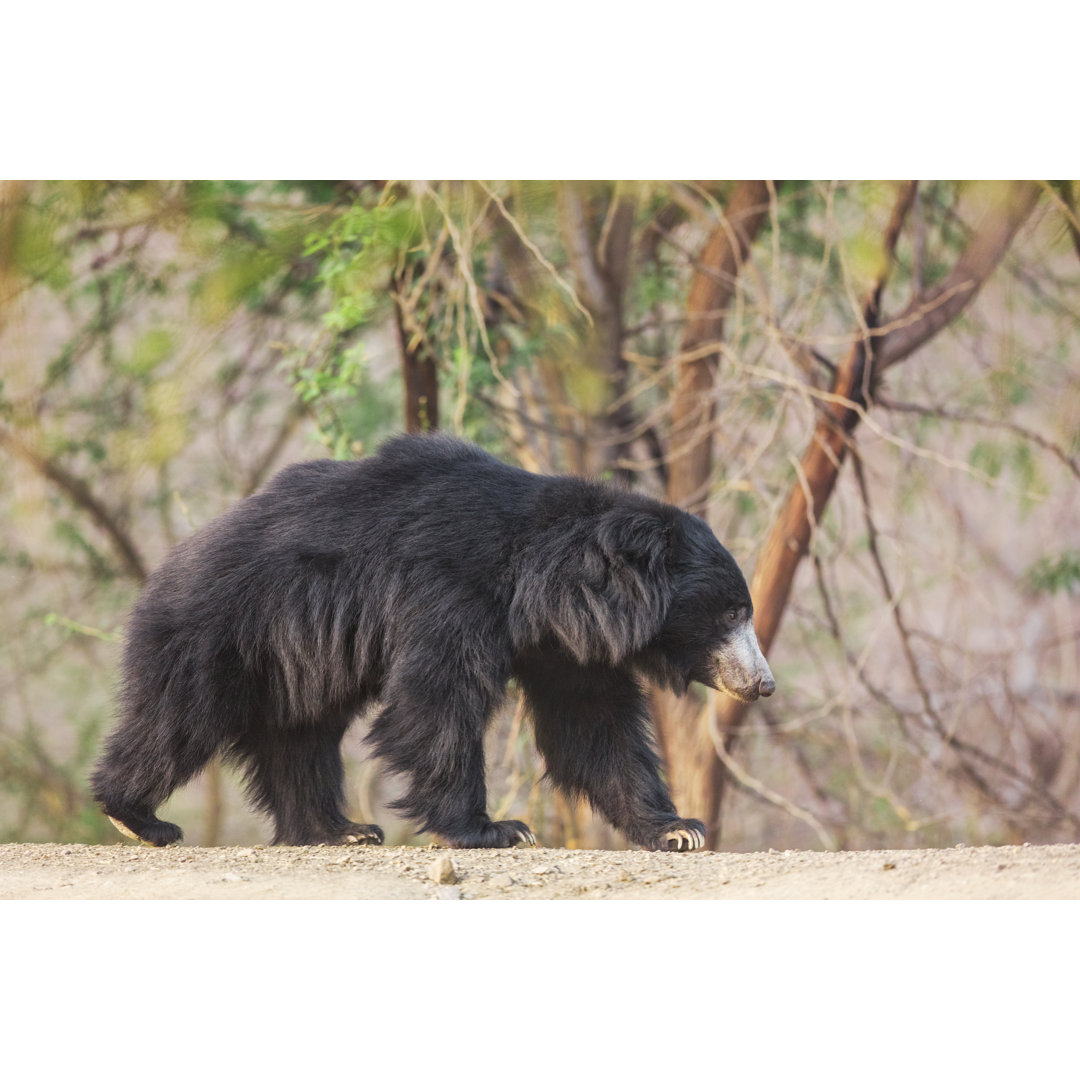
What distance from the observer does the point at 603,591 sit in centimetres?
358

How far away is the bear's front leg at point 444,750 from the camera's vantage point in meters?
3.42

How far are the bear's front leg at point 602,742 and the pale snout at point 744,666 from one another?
0.28 metres

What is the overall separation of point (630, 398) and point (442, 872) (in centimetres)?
354

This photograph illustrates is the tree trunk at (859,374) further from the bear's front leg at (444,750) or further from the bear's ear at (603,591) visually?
the bear's front leg at (444,750)

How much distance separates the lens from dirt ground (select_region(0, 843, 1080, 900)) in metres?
2.88

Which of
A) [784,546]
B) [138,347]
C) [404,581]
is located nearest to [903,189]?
[784,546]

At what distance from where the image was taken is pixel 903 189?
5.54 meters

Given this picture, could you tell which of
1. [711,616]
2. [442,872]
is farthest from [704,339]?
[442,872]

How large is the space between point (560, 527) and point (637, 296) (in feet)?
10.7

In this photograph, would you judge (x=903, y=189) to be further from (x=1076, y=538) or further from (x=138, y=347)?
(x=138, y=347)

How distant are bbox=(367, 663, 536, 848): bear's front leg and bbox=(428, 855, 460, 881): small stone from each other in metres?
0.49

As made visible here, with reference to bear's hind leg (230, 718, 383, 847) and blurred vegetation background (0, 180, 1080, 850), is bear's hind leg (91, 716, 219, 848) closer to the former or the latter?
bear's hind leg (230, 718, 383, 847)

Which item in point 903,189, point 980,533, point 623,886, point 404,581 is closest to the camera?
point 623,886

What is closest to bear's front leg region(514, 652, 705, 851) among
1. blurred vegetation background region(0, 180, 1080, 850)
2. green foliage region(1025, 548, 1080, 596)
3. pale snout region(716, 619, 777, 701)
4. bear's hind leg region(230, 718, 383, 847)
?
pale snout region(716, 619, 777, 701)
